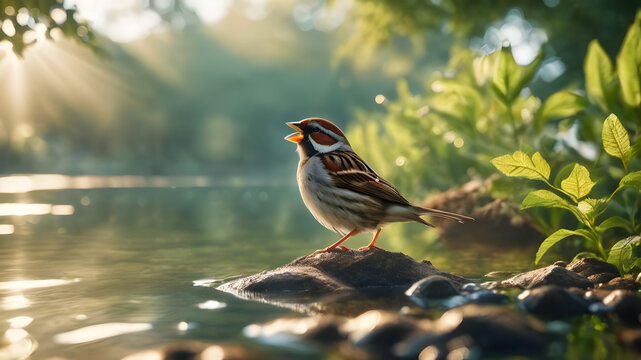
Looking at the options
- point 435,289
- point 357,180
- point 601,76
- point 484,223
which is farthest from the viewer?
point 484,223

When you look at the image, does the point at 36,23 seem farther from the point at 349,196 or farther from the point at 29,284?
the point at 349,196

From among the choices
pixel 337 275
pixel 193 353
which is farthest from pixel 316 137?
pixel 193 353

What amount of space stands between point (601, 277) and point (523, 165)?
1177 mm

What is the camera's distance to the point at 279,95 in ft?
214

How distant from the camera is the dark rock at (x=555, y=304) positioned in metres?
4.08

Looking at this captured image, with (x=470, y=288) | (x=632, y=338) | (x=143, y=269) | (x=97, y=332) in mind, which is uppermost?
(x=143, y=269)

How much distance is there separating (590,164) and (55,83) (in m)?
37.8

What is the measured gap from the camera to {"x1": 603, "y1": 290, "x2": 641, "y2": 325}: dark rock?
12.7 ft

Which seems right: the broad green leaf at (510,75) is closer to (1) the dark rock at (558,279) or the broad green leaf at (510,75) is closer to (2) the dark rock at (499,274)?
(2) the dark rock at (499,274)

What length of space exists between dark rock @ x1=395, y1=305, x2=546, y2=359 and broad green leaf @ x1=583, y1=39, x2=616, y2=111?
365cm

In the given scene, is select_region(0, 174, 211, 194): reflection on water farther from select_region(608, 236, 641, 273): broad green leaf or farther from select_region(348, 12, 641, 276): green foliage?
select_region(608, 236, 641, 273): broad green leaf

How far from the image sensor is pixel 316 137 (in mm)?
5836

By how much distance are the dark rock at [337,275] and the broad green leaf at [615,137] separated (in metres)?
1.64

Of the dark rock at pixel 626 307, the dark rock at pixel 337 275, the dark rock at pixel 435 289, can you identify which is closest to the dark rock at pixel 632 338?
the dark rock at pixel 626 307
